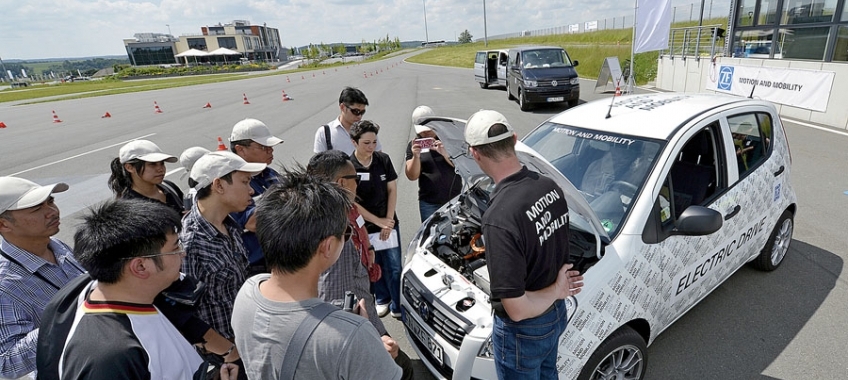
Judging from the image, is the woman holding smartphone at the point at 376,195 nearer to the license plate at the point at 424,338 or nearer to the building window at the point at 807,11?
the license plate at the point at 424,338

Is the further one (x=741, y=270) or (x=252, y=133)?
(x=741, y=270)

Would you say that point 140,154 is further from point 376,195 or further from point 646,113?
point 646,113

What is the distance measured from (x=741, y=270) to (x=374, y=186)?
3.52 m

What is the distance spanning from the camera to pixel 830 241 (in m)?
4.27

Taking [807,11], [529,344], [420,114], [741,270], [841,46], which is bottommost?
[741,270]

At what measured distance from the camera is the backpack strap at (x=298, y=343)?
1240 mm

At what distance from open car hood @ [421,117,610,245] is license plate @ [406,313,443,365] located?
110 centimetres

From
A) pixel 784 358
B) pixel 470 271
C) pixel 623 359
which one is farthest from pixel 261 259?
pixel 784 358

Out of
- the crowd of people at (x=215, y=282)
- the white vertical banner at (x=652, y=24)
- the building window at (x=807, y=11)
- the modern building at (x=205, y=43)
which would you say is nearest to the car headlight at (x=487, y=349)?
the crowd of people at (x=215, y=282)

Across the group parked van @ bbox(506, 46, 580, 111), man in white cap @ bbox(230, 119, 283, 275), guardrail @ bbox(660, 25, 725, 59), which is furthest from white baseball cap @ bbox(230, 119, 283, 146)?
guardrail @ bbox(660, 25, 725, 59)

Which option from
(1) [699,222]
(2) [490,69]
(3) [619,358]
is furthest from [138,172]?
(2) [490,69]

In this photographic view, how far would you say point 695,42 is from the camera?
1550 centimetres

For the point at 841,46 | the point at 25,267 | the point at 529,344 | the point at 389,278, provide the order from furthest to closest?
the point at 841,46, the point at 389,278, the point at 25,267, the point at 529,344

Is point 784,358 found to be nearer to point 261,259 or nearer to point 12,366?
point 261,259
